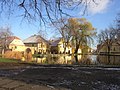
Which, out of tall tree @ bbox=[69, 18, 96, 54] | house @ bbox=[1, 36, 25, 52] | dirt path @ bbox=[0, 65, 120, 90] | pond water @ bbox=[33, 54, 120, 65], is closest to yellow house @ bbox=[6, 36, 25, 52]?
house @ bbox=[1, 36, 25, 52]

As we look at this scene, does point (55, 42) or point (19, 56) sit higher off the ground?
point (55, 42)

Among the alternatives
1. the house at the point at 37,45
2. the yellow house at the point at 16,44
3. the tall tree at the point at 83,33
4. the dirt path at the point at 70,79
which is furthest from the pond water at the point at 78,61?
the yellow house at the point at 16,44

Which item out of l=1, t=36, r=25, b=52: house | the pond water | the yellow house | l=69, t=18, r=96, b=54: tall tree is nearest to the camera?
the pond water

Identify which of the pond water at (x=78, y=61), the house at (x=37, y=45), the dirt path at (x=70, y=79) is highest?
the house at (x=37, y=45)

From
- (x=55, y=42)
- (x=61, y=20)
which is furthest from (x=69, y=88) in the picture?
(x=55, y=42)

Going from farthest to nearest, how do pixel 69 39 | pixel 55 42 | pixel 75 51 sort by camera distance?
pixel 55 42, pixel 75 51, pixel 69 39

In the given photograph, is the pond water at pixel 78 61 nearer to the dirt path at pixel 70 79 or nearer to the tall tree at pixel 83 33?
the dirt path at pixel 70 79

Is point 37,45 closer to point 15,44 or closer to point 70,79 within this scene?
point 15,44

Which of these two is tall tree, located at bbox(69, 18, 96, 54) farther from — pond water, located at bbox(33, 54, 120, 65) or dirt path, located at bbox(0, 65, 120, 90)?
dirt path, located at bbox(0, 65, 120, 90)

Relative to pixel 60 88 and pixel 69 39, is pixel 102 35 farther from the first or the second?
pixel 60 88

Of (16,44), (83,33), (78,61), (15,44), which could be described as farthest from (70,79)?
(16,44)

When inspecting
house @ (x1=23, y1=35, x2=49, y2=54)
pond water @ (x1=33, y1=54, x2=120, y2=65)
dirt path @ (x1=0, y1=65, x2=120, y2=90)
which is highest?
house @ (x1=23, y1=35, x2=49, y2=54)

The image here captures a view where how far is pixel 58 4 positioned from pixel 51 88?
2.81m

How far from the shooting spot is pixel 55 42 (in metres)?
104
